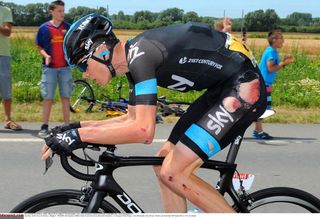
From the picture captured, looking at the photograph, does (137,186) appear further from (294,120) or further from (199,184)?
(294,120)

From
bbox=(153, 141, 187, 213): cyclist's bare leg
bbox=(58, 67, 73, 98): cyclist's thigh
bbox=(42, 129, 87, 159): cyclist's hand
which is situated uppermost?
bbox=(42, 129, 87, 159): cyclist's hand

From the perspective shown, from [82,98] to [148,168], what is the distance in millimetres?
4661

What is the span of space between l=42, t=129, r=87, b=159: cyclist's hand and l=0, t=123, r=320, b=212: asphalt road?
2.26 meters

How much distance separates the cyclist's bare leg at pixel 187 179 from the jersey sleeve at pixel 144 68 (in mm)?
353

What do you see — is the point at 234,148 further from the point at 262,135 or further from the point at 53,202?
the point at 262,135

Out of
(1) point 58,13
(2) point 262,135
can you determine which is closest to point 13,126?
(1) point 58,13

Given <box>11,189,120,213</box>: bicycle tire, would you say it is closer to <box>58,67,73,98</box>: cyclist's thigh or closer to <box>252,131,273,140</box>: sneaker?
<box>252,131,273,140</box>: sneaker

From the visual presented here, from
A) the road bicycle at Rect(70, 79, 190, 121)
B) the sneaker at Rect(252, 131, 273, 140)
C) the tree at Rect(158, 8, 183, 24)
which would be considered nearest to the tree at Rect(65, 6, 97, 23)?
the tree at Rect(158, 8, 183, 24)

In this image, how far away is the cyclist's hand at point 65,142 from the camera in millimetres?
2979

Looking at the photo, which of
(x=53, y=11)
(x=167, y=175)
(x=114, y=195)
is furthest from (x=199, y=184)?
(x=53, y=11)

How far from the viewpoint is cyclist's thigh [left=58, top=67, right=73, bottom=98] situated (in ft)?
28.8

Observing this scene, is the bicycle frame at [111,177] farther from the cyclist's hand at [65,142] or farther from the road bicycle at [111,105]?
→ the road bicycle at [111,105]

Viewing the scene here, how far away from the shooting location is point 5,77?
9031mm

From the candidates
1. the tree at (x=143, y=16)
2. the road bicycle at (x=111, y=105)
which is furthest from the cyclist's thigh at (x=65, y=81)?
the tree at (x=143, y=16)
